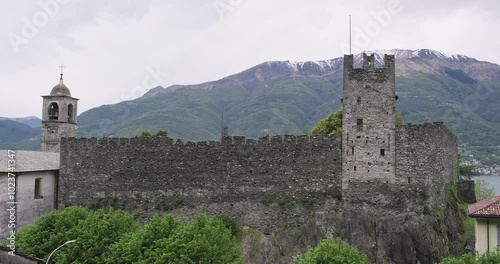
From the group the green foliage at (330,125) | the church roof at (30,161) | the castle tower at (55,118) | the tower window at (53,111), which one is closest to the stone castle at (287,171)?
the church roof at (30,161)

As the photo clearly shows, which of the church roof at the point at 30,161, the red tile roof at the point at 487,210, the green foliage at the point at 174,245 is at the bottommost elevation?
the green foliage at the point at 174,245

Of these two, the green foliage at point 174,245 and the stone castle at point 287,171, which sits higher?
the stone castle at point 287,171

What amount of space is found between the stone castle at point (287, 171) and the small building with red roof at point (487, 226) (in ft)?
30.0

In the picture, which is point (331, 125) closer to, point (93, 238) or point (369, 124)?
point (369, 124)

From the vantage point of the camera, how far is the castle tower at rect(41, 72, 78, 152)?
6200 cm

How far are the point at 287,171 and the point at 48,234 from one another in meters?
17.4

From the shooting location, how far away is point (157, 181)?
1704 inches

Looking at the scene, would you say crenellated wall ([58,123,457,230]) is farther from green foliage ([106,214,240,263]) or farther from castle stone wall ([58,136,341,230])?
green foliage ([106,214,240,263])

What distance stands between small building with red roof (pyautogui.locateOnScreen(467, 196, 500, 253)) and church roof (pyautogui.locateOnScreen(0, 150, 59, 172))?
35.0 metres

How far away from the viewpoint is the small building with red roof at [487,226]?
28.2m

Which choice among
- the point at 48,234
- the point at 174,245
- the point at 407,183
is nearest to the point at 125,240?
the point at 174,245

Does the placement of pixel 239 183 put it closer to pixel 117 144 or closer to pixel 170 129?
pixel 117 144

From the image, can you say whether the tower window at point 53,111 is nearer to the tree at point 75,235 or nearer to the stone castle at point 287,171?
the stone castle at point 287,171

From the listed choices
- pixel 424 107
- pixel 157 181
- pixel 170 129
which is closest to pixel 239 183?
pixel 157 181
